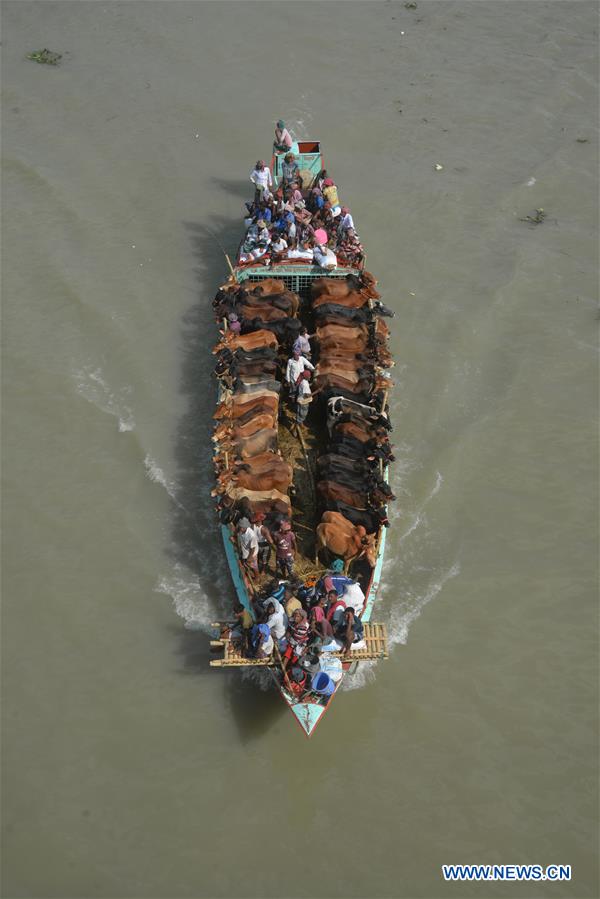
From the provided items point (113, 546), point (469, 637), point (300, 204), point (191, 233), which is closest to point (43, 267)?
point (191, 233)

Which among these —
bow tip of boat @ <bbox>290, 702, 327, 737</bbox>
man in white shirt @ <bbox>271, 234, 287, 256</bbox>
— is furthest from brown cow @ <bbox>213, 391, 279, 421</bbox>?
bow tip of boat @ <bbox>290, 702, 327, 737</bbox>

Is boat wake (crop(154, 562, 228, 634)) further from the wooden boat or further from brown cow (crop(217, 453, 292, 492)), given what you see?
brown cow (crop(217, 453, 292, 492))

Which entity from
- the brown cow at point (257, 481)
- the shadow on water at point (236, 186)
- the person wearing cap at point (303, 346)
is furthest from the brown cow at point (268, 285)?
the shadow on water at point (236, 186)

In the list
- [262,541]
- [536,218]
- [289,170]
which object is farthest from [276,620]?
[536,218]

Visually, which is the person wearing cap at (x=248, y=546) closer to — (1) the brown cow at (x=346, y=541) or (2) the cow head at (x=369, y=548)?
(1) the brown cow at (x=346, y=541)

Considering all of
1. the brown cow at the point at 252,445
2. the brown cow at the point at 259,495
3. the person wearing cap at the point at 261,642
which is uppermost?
the brown cow at the point at 252,445

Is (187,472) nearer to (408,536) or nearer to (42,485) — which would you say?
(42,485)
